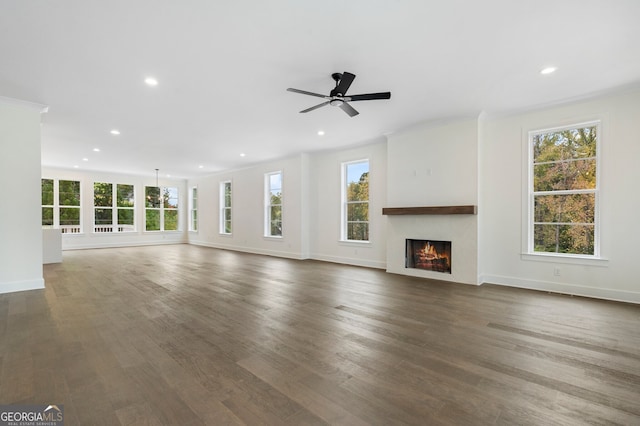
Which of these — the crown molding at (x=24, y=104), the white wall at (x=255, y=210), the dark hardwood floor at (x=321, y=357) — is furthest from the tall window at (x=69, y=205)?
the dark hardwood floor at (x=321, y=357)

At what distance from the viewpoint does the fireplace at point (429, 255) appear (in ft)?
17.5

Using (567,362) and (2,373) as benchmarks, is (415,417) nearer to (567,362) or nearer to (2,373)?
(567,362)

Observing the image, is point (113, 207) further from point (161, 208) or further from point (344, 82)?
point (344, 82)

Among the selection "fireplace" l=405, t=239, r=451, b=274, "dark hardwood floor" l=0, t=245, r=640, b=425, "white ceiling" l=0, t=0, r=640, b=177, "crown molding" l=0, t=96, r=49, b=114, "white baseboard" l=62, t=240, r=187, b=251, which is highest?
"white ceiling" l=0, t=0, r=640, b=177

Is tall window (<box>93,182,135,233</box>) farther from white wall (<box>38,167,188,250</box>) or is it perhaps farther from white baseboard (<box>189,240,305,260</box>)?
white baseboard (<box>189,240,305,260</box>)

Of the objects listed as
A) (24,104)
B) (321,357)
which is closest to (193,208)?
(24,104)

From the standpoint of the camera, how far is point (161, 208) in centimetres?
1241

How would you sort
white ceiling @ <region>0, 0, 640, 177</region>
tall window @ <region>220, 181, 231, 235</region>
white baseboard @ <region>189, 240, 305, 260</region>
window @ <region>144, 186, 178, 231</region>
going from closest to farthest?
1. white ceiling @ <region>0, 0, 640, 177</region>
2. white baseboard @ <region>189, 240, 305, 260</region>
3. tall window @ <region>220, 181, 231, 235</region>
4. window @ <region>144, 186, 178, 231</region>

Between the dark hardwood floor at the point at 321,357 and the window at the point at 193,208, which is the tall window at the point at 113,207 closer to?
the window at the point at 193,208

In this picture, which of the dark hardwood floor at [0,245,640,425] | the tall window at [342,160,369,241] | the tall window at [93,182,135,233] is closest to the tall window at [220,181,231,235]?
the tall window at [93,182,135,233]

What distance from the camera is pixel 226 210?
1088 cm

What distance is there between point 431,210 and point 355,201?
2242mm

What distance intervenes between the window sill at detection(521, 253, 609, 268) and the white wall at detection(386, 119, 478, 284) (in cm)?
83

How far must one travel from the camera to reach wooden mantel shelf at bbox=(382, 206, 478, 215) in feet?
15.9
